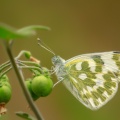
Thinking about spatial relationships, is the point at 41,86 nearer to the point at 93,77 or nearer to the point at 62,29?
the point at 93,77

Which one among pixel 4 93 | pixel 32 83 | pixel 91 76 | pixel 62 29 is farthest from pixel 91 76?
pixel 62 29

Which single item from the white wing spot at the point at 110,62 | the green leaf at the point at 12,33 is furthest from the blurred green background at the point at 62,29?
the green leaf at the point at 12,33

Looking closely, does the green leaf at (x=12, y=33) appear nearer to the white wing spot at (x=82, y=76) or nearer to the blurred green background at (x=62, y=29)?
the white wing spot at (x=82, y=76)

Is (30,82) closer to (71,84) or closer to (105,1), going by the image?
(71,84)

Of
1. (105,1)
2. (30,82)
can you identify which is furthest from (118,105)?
(30,82)

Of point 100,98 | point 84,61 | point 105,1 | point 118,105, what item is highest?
point 105,1

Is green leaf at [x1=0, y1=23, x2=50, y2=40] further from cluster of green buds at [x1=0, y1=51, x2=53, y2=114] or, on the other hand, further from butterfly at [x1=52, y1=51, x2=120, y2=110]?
butterfly at [x1=52, y1=51, x2=120, y2=110]
